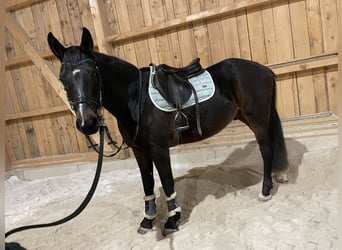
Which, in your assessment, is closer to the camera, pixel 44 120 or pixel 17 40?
pixel 17 40

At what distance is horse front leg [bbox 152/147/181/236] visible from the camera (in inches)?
73.2

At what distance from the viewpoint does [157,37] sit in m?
3.04

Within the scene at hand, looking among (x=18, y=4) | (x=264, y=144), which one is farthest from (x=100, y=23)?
(x=264, y=144)

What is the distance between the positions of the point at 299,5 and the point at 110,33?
73.9 inches

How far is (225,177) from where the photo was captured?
8.48 ft

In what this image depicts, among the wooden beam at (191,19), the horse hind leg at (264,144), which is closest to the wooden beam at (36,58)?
the wooden beam at (191,19)

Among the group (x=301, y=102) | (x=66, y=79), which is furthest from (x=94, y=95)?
(x=301, y=102)

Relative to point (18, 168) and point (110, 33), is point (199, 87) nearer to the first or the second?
point (110, 33)

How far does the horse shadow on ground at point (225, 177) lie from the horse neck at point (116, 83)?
34.9 inches

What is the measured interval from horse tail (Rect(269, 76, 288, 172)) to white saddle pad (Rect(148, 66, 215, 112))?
53cm

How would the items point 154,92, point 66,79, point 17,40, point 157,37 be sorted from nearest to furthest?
point 66,79 → point 154,92 → point 157,37 → point 17,40

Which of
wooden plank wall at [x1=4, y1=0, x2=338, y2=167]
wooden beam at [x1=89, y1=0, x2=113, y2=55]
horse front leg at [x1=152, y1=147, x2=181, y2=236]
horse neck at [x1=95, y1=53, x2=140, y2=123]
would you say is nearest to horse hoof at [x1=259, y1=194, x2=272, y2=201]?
horse front leg at [x1=152, y1=147, x2=181, y2=236]

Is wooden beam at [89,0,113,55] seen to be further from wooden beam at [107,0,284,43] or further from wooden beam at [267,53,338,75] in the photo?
wooden beam at [267,53,338,75]

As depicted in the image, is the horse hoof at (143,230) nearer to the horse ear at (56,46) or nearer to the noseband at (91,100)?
the noseband at (91,100)
